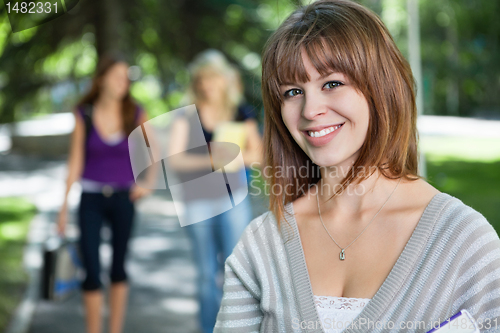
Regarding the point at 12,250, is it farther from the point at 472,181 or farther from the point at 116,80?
the point at 472,181

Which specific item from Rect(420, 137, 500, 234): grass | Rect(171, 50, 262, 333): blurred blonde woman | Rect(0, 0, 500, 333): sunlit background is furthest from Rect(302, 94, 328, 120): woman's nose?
Rect(420, 137, 500, 234): grass

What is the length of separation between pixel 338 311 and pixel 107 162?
307cm

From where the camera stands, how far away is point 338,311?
5.44ft

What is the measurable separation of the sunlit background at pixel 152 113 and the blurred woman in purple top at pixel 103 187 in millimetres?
515

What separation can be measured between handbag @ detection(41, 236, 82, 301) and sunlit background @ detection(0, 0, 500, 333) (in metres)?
0.59

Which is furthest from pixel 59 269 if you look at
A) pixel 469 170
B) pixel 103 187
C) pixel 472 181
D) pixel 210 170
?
pixel 469 170

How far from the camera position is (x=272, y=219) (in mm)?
1935

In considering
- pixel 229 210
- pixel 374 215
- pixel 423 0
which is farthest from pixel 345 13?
pixel 423 0

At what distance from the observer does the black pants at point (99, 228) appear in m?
4.23

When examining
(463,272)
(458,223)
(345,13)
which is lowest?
(463,272)

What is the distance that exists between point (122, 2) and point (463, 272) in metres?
11.4

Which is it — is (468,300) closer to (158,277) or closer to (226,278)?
(226,278)

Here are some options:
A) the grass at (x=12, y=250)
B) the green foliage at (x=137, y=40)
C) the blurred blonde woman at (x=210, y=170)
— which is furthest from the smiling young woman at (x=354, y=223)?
the green foliage at (x=137, y=40)

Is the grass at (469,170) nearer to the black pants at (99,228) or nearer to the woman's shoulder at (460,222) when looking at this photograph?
the black pants at (99,228)
